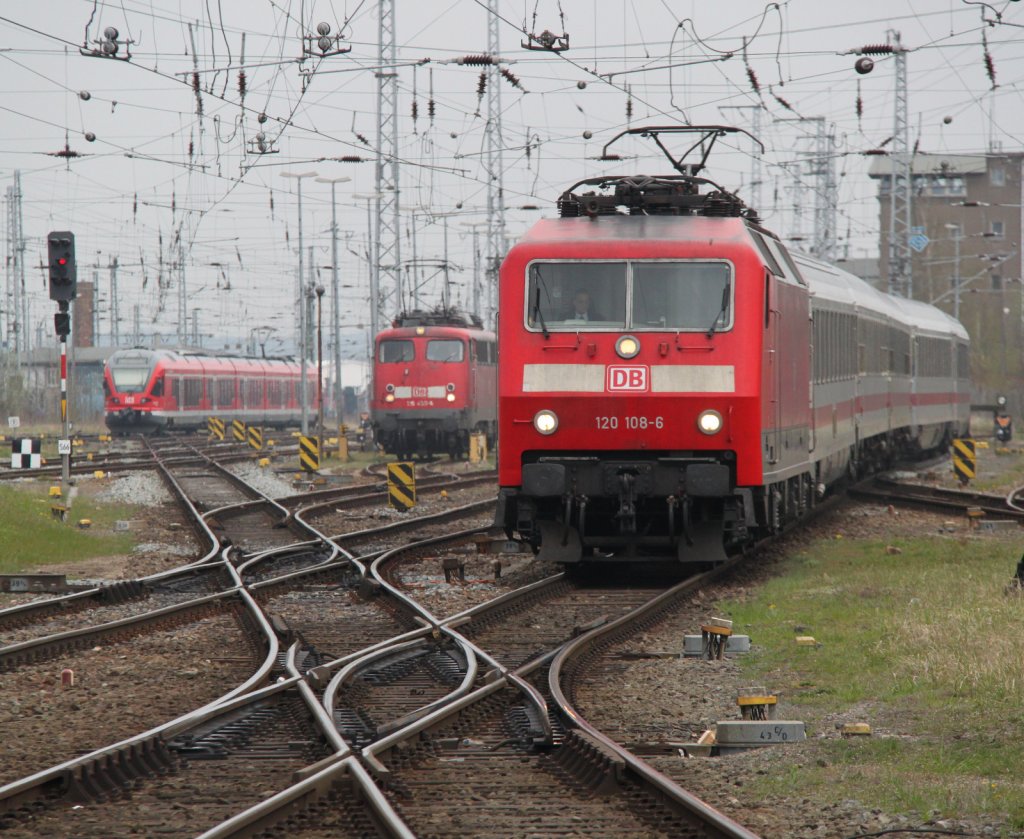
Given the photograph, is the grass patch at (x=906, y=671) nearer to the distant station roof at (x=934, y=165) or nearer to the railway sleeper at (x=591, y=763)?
the railway sleeper at (x=591, y=763)

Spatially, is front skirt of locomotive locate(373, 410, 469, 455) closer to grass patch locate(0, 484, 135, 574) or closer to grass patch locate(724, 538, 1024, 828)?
grass patch locate(0, 484, 135, 574)

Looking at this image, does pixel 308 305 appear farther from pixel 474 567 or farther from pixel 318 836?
pixel 318 836

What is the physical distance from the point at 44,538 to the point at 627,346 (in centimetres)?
884

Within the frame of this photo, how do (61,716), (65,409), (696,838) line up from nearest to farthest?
1. (696,838)
2. (61,716)
3. (65,409)

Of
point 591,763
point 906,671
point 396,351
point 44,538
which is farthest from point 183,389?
point 591,763

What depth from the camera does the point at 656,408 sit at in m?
13.5

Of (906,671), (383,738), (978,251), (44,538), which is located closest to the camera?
(383,738)

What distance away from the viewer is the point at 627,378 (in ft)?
44.2

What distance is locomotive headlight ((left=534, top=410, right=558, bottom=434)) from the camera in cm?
1358

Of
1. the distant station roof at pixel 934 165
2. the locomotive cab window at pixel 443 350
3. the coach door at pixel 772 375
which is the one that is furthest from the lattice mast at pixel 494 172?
the distant station roof at pixel 934 165

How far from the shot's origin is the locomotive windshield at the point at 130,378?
54000 mm

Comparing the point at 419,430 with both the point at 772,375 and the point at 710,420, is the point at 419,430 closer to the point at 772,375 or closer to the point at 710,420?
the point at 772,375

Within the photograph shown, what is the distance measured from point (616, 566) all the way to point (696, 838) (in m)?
10.9

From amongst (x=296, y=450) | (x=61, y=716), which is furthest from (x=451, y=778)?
(x=296, y=450)
